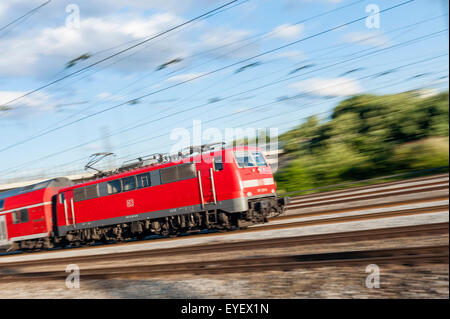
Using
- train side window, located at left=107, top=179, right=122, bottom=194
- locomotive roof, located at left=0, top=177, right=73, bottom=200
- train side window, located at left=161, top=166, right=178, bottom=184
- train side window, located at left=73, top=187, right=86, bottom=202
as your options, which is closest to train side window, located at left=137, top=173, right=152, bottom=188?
train side window, located at left=161, top=166, right=178, bottom=184

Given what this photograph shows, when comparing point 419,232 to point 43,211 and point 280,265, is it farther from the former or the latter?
point 43,211

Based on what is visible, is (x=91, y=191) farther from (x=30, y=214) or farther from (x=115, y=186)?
(x=30, y=214)

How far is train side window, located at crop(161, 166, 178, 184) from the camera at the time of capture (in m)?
15.1

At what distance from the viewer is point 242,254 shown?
33.2 feet

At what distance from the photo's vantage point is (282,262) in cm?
838

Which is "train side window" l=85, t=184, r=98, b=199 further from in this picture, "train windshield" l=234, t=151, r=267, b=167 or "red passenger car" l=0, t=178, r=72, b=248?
"train windshield" l=234, t=151, r=267, b=167

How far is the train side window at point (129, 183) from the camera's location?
1623 centimetres

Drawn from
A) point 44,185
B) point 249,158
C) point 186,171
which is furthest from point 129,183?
point 44,185

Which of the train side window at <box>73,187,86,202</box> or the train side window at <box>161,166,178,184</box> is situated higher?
the train side window at <box>161,166,178,184</box>

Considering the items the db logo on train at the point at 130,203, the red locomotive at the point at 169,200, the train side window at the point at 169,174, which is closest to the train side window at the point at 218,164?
the red locomotive at the point at 169,200

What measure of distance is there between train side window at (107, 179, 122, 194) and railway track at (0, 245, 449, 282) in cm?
584

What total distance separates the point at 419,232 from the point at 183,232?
9.22m
